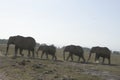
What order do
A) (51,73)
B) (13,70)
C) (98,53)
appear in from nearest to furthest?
1. (51,73)
2. (13,70)
3. (98,53)

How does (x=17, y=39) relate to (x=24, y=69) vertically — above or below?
above

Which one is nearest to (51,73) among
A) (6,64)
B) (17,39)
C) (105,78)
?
(105,78)

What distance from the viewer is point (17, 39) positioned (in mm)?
41125

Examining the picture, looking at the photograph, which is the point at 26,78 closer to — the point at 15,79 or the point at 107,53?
the point at 15,79

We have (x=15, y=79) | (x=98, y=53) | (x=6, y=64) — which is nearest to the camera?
(x=15, y=79)

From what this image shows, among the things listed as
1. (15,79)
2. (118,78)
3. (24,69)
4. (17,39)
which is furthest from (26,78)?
(17,39)

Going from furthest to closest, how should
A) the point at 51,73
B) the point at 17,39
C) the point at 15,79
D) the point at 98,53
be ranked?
the point at 98,53
the point at 17,39
the point at 51,73
the point at 15,79

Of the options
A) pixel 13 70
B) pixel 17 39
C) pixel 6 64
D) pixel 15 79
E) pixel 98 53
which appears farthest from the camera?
pixel 98 53

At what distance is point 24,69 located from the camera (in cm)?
2605

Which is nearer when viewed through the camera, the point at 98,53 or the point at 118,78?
the point at 118,78

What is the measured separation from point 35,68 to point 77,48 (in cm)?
1837

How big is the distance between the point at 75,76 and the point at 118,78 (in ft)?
10.3

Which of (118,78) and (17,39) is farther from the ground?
(17,39)

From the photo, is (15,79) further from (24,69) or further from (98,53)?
(98,53)
